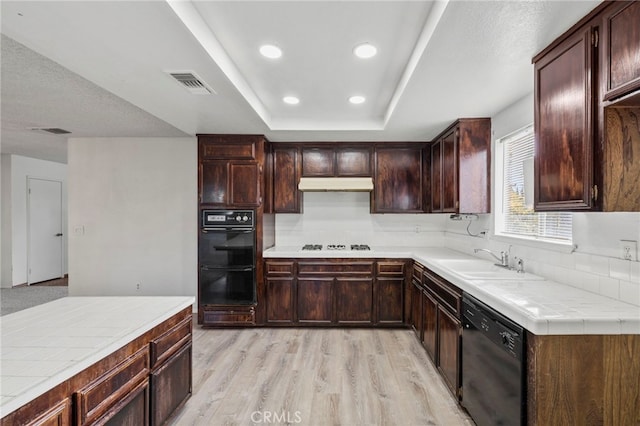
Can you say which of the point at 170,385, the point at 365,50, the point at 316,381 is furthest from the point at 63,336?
the point at 365,50

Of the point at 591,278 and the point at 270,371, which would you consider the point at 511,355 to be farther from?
the point at 270,371

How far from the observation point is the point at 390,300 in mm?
3799

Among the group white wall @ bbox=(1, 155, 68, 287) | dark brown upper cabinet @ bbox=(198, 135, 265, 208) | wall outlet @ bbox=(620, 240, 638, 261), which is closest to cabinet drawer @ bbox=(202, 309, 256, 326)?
dark brown upper cabinet @ bbox=(198, 135, 265, 208)

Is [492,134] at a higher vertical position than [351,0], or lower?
lower

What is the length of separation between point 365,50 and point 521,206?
1923 mm

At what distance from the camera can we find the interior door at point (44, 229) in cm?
600

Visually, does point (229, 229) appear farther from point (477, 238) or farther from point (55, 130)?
point (477, 238)

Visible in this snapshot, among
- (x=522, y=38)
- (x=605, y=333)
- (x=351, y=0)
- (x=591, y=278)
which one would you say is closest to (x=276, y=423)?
(x=605, y=333)

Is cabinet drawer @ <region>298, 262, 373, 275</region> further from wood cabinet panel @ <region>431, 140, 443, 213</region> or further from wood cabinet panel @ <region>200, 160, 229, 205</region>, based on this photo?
wood cabinet panel @ <region>200, 160, 229, 205</region>

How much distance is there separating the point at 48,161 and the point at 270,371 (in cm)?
681

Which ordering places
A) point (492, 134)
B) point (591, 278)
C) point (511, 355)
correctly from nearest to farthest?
point (511, 355)
point (591, 278)
point (492, 134)

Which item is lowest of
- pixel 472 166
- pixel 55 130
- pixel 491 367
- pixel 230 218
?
pixel 491 367

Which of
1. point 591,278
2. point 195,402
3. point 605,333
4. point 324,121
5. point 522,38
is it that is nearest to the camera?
point 605,333

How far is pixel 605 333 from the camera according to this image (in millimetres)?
1403
